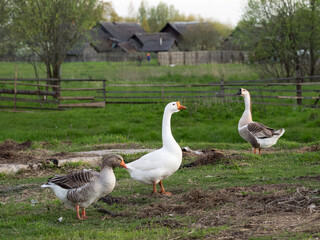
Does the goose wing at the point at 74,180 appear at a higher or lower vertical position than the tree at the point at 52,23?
lower

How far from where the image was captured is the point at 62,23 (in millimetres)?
28219

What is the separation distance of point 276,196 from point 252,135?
526cm

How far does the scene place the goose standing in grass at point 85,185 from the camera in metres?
7.34

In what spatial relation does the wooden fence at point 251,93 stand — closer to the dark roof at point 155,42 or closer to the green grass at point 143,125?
the green grass at point 143,125

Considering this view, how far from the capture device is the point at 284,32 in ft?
94.4

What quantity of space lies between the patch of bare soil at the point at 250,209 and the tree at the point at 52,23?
2167 cm

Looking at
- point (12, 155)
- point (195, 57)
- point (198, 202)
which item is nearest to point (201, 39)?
point (195, 57)

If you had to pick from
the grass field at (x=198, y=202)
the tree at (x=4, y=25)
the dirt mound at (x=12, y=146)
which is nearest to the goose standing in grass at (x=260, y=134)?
the grass field at (x=198, y=202)

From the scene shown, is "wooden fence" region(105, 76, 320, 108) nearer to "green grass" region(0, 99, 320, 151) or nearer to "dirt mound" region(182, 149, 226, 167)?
"green grass" region(0, 99, 320, 151)

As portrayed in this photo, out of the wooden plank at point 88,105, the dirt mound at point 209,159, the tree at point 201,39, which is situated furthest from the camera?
the tree at point 201,39

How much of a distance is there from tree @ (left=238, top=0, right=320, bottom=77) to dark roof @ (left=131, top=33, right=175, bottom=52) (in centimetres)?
4564

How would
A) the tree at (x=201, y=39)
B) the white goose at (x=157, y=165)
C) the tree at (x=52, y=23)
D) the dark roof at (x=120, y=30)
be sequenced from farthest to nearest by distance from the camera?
the dark roof at (x=120, y=30), the tree at (x=201, y=39), the tree at (x=52, y=23), the white goose at (x=157, y=165)

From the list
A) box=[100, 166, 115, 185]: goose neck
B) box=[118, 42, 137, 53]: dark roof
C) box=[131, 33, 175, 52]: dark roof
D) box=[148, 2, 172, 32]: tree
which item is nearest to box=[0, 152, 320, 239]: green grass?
box=[100, 166, 115, 185]: goose neck

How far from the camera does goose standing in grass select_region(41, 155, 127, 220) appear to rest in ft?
24.1
